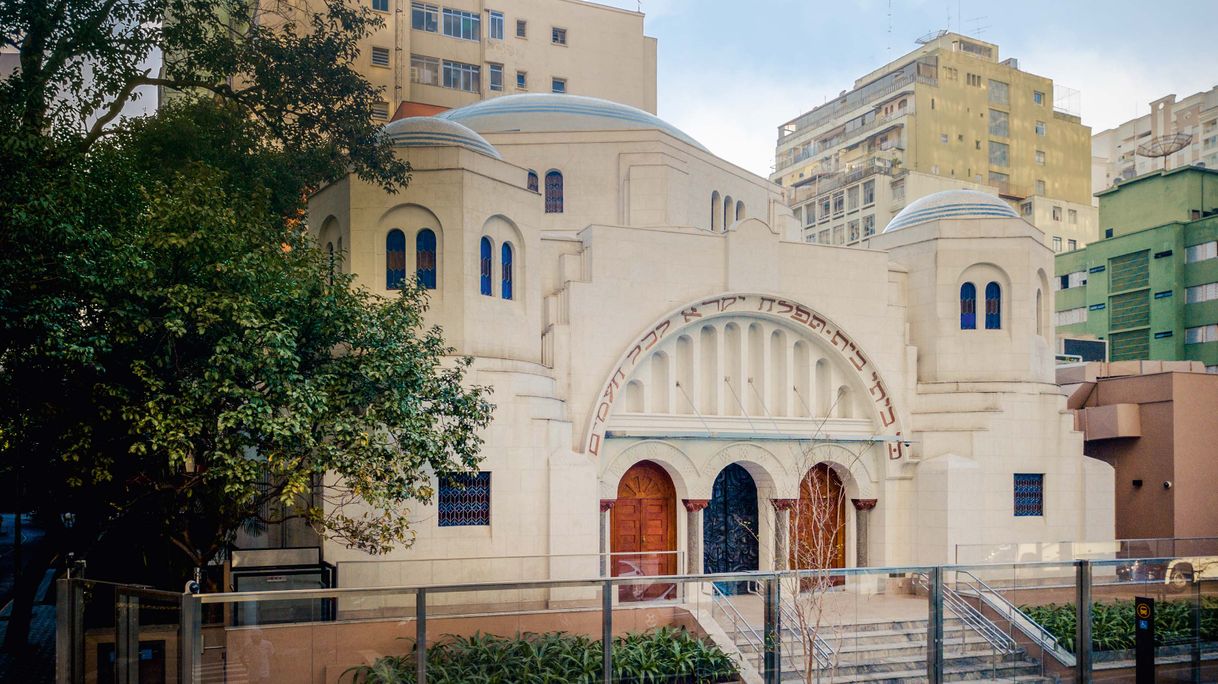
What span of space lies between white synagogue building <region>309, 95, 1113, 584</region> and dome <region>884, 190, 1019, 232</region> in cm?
8

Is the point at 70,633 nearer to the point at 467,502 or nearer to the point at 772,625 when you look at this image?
the point at 772,625

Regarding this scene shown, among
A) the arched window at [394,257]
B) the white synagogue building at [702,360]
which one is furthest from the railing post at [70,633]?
the arched window at [394,257]

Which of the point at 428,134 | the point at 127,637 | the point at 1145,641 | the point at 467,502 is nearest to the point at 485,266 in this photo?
the point at 428,134

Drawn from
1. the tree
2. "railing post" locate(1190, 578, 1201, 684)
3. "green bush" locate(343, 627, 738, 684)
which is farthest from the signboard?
the tree

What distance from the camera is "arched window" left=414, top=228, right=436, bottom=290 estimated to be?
72.7 feet

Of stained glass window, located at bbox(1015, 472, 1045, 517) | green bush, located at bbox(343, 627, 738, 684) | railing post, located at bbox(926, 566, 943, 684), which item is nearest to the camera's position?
green bush, located at bbox(343, 627, 738, 684)

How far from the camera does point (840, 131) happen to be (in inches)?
3214

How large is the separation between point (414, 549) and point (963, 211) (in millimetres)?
17423

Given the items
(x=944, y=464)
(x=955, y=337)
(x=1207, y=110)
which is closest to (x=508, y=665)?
(x=944, y=464)

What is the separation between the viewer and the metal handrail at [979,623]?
18.0 m

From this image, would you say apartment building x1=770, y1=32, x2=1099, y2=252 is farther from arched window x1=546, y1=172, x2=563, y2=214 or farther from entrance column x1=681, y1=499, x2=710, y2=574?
entrance column x1=681, y1=499, x2=710, y2=574

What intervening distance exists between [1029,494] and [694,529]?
894 centimetres

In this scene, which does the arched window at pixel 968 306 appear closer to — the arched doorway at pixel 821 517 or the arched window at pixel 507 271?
the arched doorway at pixel 821 517

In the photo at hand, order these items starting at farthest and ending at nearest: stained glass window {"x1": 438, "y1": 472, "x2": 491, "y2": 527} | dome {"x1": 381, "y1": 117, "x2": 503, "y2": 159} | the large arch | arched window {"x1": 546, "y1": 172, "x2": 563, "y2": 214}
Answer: arched window {"x1": 546, "y1": 172, "x2": 563, "y2": 214}, the large arch, dome {"x1": 381, "y1": 117, "x2": 503, "y2": 159}, stained glass window {"x1": 438, "y1": 472, "x2": 491, "y2": 527}
